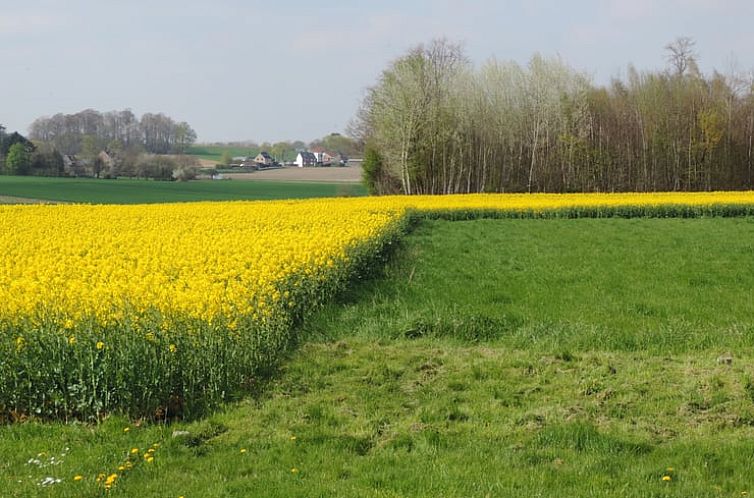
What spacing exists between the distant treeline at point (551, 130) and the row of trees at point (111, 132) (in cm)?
4795

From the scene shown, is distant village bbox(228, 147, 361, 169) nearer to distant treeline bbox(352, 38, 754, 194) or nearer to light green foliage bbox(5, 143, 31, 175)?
light green foliage bbox(5, 143, 31, 175)

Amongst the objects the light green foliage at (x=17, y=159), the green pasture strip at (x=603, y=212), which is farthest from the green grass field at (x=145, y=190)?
the green pasture strip at (x=603, y=212)

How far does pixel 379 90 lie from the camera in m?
49.3

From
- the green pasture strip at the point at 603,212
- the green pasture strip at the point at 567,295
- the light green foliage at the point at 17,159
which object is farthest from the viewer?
the light green foliage at the point at 17,159

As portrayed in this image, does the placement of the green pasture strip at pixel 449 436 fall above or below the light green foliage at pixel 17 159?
below

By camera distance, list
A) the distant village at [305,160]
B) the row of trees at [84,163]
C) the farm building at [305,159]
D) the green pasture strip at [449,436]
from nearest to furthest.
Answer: the green pasture strip at [449,436] < the row of trees at [84,163] < the distant village at [305,160] < the farm building at [305,159]

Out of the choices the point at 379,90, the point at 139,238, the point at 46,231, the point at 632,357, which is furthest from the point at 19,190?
the point at 632,357

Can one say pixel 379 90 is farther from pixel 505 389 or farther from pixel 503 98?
pixel 505 389

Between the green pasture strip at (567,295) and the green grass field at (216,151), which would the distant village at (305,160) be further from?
the green pasture strip at (567,295)

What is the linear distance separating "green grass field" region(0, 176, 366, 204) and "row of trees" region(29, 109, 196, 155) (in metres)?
19.2

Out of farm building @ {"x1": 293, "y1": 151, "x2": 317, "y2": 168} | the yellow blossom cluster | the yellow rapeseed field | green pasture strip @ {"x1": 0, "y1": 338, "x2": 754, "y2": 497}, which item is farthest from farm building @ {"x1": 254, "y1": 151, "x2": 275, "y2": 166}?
green pasture strip @ {"x1": 0, "y1": 338, "x2": 754, "y2": 497}

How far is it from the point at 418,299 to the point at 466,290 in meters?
1.22

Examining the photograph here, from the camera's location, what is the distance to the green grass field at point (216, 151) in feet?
368

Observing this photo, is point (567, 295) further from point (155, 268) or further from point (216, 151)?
point (216, 151)
